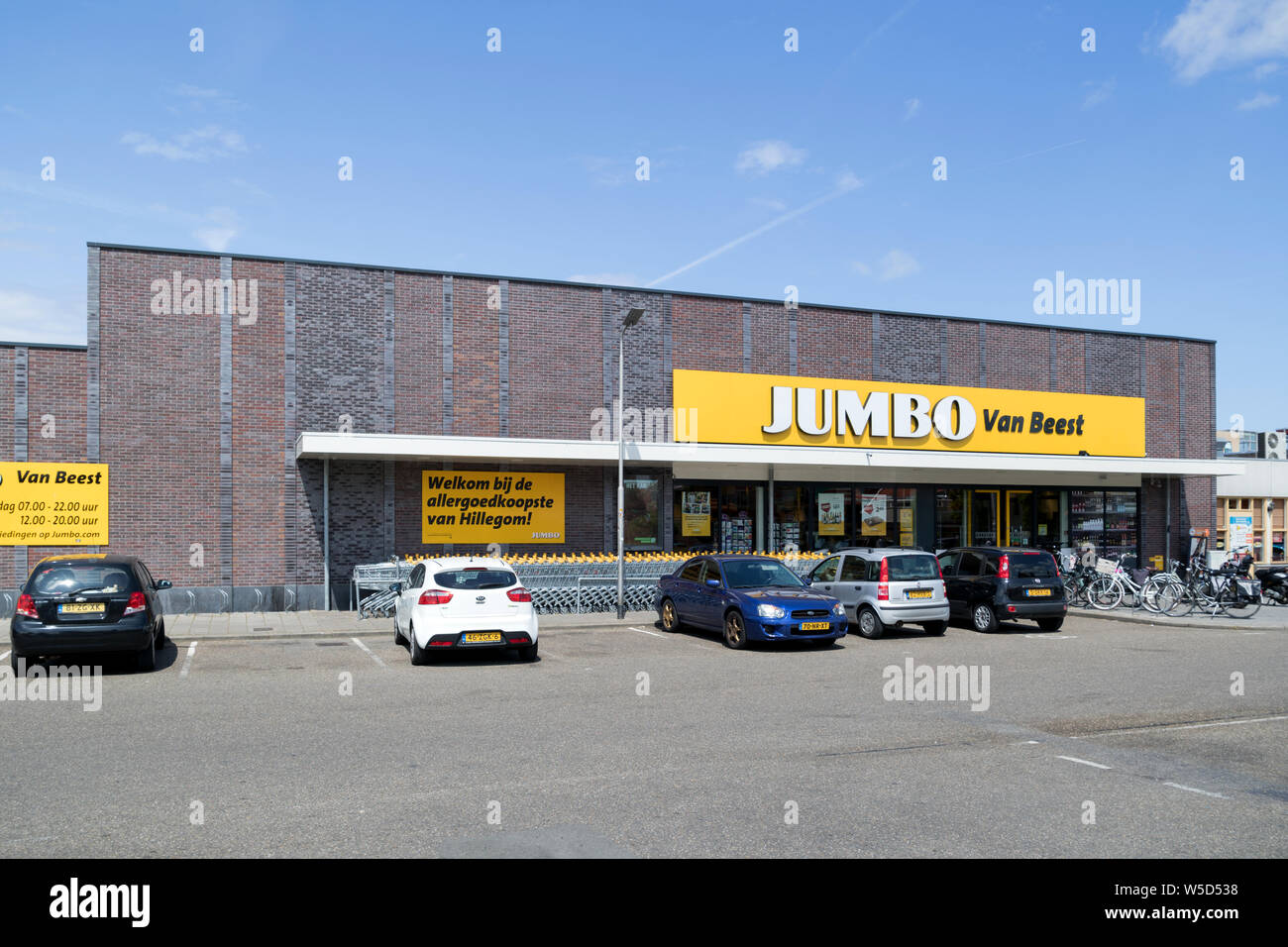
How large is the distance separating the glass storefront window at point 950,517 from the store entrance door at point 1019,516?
1.56m

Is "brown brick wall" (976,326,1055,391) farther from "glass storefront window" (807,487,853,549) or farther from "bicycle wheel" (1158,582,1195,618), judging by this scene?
"bicycle wheel" (1158,582,1195,618)

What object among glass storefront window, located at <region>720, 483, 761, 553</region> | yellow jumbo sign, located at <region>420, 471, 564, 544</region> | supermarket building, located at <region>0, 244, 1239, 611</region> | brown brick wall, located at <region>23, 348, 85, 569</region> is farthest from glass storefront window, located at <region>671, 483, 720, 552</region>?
brown brick wall, located at <region>23, 348, 85, 569</region>

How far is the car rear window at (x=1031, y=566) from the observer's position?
17.8 metres

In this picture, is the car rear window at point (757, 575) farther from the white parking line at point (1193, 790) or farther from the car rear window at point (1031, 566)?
the white parking line at point (1193, 790)

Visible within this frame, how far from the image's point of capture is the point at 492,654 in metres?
15.1

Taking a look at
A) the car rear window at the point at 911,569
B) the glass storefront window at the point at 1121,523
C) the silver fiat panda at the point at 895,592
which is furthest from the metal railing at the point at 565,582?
the glass storefront window at the point at 1121,523

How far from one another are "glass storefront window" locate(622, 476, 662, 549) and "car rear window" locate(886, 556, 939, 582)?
8.19 metres

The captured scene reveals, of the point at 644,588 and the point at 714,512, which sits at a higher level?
the point at 714,512

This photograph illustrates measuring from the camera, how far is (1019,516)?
94.6ft

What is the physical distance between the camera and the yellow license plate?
12.5 metres

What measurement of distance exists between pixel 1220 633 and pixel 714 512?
37.6 ft

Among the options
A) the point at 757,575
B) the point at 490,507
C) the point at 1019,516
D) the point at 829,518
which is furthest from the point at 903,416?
the point at 757,575
